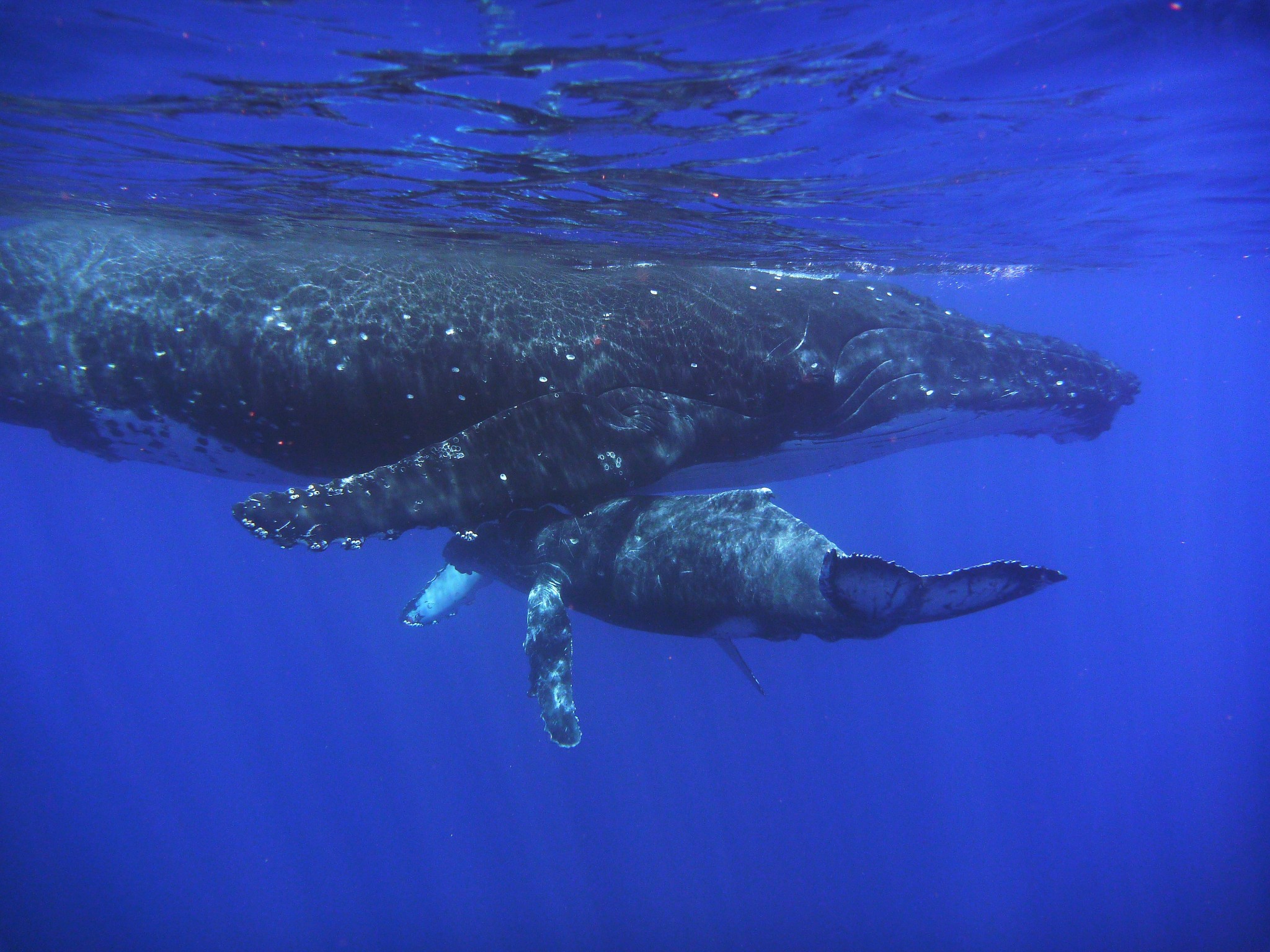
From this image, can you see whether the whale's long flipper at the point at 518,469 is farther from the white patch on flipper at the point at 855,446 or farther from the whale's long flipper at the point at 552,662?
the whale's long flipper at the point at 552,662

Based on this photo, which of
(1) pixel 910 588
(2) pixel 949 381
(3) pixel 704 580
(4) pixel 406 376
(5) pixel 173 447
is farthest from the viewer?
(2) pixel 949 381

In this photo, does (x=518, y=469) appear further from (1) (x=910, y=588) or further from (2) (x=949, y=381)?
(2) (x=949, y=381)

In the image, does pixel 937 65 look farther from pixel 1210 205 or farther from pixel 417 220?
pixel 1210 205

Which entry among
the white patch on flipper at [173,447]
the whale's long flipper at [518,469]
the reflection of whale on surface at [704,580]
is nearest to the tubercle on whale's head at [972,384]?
the whale's long flipper at [518,469]

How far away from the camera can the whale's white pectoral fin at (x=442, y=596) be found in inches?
414

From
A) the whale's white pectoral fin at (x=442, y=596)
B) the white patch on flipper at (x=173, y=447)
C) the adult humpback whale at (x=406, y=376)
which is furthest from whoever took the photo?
the whale's white pectoral fin at (x=442, y=596)

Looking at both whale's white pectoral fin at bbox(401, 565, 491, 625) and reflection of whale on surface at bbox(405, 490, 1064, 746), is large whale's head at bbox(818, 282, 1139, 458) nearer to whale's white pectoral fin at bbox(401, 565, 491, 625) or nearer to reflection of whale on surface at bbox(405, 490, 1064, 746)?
reflection of whale on surface at bbox(405, 490, 1064, 746)

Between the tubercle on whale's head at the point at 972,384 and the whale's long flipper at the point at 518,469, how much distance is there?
1.99 meters

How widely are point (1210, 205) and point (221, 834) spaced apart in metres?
46.1

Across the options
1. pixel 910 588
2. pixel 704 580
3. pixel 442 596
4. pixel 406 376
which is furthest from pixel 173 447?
pixel 910 588

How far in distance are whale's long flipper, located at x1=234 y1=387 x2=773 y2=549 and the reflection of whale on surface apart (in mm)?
732

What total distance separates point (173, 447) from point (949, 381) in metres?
9.81

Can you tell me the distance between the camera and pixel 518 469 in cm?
656

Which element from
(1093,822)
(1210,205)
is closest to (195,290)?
(1210,205)
